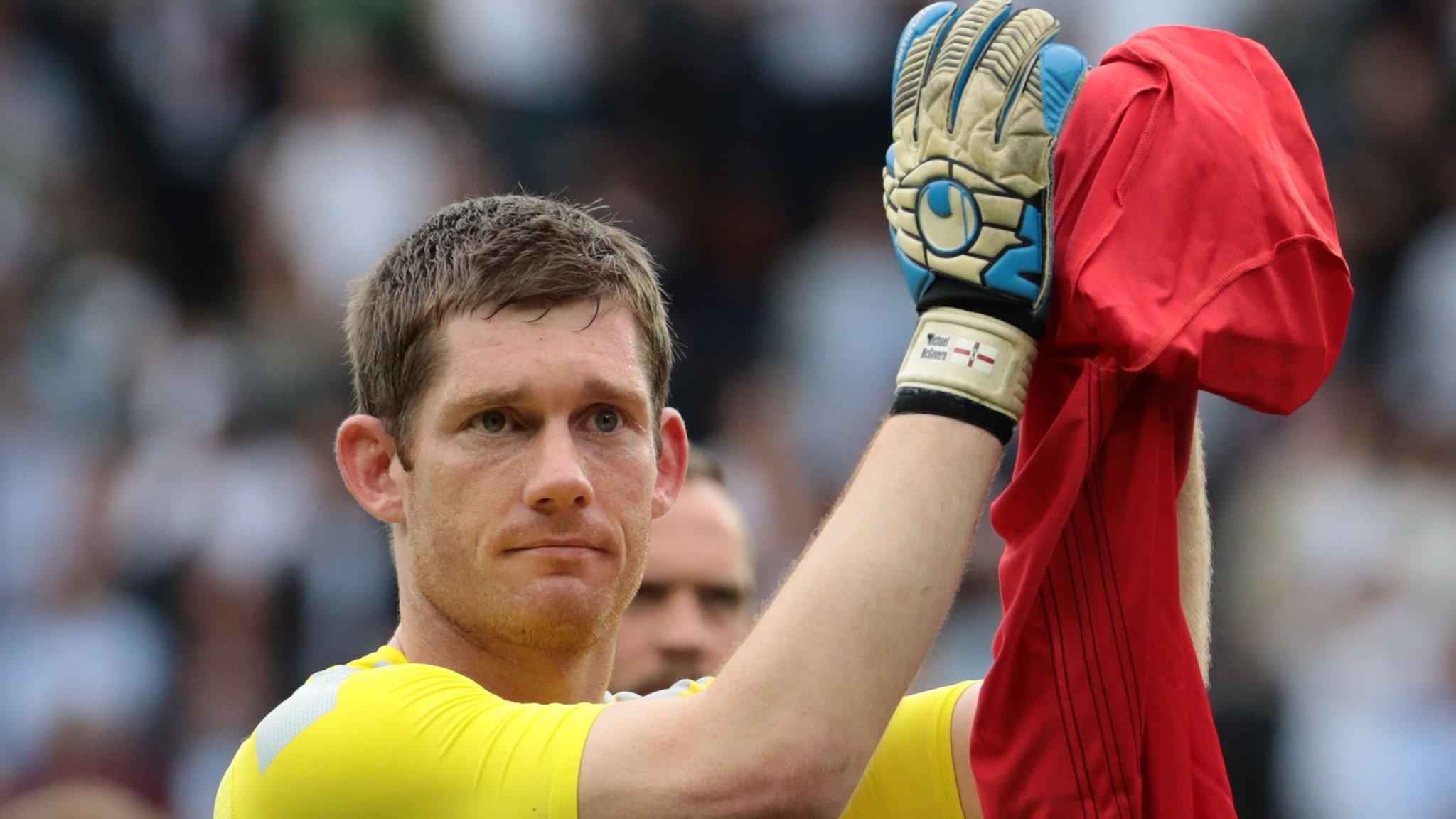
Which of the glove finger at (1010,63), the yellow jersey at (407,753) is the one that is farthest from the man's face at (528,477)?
the glove finger at (1010,63)

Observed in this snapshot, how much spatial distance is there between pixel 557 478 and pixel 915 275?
23.5 inches

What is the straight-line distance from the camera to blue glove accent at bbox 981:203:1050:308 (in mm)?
2260

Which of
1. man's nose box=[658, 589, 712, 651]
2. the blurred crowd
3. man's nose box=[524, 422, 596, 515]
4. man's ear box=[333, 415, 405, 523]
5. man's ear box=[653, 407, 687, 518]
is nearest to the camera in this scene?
man's nose box=[524, 422, 596, 515]

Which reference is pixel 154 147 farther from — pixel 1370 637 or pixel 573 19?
pixel 1370 637

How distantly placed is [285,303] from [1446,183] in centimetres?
500

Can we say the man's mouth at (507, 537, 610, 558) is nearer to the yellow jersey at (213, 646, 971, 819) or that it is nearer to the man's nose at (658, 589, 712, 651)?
the yellow jersey at (213, 646, 971, 819)

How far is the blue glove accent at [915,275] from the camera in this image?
2338 millimetres

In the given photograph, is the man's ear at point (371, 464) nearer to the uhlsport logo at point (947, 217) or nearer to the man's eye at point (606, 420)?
the man's eye at point (606, 420)

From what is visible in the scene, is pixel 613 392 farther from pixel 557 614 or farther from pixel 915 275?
pixel 915 275

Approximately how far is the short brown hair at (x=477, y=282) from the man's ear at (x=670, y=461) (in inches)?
4.7

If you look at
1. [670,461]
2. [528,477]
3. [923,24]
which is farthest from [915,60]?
[670,461]

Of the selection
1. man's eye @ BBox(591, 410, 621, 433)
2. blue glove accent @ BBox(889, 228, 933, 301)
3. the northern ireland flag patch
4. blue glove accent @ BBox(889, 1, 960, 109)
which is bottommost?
man's eye @ BBox(591, 410, 621, 433)

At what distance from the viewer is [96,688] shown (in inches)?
293

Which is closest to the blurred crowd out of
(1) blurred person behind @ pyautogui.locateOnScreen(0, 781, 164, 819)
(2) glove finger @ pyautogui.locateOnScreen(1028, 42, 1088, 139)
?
(1) blurred person behind @ pyautogui.locateOnScreen(0, 781, 164, 819)
